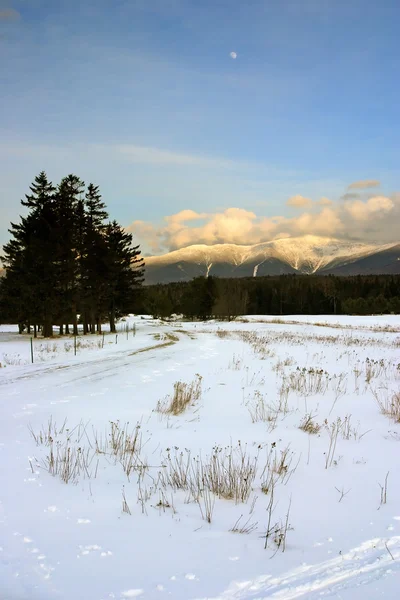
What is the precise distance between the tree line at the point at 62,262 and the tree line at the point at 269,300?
2697 cm

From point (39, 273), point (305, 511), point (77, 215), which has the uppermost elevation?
point (77, 215)

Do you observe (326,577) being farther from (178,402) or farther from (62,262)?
(62,262)

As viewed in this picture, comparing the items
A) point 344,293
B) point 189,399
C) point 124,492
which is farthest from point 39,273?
point 344,293

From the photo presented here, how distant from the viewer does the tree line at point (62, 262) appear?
30.1m

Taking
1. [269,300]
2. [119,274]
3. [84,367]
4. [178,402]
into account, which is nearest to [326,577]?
[178,402]

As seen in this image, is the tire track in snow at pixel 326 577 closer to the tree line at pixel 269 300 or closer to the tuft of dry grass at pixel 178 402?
the tuft of dry grass at pixel 178 402

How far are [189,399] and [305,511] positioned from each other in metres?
4.39

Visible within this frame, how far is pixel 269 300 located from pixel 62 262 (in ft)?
291

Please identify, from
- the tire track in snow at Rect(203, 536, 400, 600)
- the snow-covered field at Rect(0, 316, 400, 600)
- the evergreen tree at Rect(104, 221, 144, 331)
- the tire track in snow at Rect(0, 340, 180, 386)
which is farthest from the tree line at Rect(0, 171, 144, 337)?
the tire track in snow at Rect(203, 536, 400, 600)

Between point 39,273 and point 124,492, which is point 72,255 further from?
point 124,492

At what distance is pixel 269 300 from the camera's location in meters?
113

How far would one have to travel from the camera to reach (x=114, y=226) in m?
39.9

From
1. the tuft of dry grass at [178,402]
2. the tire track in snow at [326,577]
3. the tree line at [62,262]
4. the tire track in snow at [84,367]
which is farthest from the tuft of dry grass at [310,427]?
the tree line at [62,262]

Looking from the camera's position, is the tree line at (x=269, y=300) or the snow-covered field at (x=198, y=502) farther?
the tree line at (x=269, y=300)
